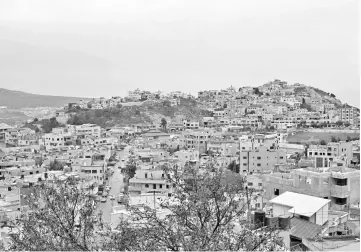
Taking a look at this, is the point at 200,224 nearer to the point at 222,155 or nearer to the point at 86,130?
the point at 222,155

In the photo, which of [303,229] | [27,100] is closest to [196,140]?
[303,229]

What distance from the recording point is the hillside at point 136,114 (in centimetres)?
2398

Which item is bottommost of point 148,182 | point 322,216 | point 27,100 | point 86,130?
point 148,182

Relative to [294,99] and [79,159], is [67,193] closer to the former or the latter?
[79,159]

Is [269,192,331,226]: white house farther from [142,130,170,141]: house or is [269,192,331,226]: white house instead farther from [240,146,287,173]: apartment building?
[142,130,170,141]: house

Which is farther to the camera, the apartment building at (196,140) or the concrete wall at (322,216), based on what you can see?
the apartment building at (196,140)

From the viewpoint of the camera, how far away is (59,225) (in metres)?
2.12

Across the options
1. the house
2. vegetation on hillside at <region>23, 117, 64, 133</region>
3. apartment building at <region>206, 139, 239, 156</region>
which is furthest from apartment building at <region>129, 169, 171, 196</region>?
vegetation on hillside at <region>23, 117, 64, 133</region>

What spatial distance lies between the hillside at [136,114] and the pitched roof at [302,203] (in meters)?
19.1

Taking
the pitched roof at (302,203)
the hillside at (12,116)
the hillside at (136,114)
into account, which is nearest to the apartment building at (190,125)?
the hillside at (136,114)

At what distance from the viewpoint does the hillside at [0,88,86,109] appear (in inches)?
1799

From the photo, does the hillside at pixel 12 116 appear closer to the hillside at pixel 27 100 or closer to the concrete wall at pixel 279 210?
the hillside at pixel 27 100

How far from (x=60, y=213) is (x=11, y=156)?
35.7 ft

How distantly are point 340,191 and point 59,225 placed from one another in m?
4.30
